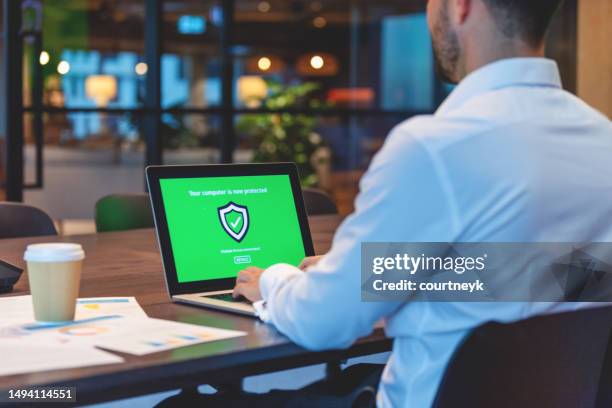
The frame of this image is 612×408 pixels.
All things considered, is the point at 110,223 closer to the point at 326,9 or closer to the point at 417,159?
the point at 417,159

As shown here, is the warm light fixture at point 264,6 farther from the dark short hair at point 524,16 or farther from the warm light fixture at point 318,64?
the dark short hair at point 524,16

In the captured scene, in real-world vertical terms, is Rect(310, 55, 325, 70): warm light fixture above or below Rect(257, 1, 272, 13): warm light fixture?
below

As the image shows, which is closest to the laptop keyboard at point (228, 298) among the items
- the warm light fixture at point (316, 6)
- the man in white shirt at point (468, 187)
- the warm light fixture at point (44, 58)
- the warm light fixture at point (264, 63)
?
the man in white shirt at point (468, 187)

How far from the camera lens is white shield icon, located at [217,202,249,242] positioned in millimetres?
2010

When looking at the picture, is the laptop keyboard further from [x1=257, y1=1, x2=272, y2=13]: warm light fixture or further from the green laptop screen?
[x1=257, y1=1, x2=272, y2=13]: warm light fixture

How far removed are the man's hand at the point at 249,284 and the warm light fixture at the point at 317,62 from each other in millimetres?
5028

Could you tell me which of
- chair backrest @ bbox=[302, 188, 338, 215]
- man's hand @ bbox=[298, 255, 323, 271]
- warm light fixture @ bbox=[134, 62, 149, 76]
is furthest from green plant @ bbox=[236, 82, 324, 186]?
man's hand @ bbox=[298, 255, 323, 271]

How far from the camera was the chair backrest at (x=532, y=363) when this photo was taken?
1.36 metres

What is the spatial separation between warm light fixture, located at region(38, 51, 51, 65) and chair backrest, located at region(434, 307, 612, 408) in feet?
15.9

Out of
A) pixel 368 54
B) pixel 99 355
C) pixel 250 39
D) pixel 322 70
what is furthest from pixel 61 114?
pixel 99 355

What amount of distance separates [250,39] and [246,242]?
463cm

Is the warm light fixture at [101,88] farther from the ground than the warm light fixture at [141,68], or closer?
closer

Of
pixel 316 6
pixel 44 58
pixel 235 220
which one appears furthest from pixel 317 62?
pixel 235 220

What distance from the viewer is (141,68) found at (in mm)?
6098
